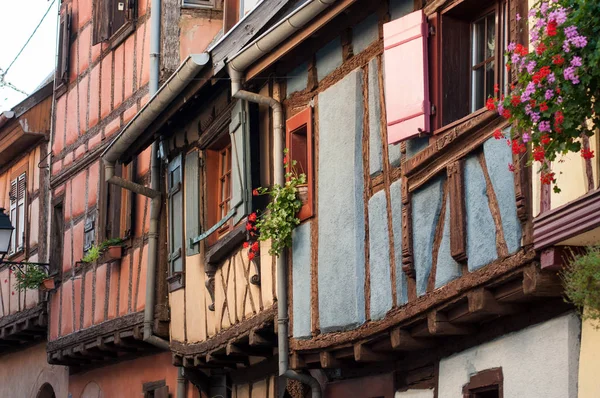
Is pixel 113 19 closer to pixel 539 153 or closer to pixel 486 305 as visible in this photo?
pixel 486 305

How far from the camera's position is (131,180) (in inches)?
594

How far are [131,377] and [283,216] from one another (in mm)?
5857

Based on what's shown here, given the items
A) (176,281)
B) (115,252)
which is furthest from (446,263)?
(115,252)

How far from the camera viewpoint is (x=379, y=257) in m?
8.81

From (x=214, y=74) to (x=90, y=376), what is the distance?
22.0 ft

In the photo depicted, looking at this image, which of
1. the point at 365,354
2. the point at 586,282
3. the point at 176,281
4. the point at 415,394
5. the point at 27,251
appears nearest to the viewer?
the point at 586,282

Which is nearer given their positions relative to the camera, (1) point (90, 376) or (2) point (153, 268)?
(2) point (153, 268)

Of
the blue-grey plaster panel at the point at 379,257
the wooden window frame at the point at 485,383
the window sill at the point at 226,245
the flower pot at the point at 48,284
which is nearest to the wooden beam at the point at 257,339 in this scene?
the window sill at the point at 226,245

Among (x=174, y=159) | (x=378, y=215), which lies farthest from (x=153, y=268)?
(x=378, y=215)

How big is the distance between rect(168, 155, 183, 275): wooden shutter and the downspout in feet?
1.18

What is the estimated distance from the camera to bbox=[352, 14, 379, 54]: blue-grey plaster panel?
9.13 m

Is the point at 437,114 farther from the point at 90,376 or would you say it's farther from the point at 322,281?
the point at 90,376

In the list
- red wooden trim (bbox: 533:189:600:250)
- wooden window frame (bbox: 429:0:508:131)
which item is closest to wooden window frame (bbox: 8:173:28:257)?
wooden window frame (bbox: 429:0:508:131)

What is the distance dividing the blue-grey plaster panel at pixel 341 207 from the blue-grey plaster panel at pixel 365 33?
194 mm
